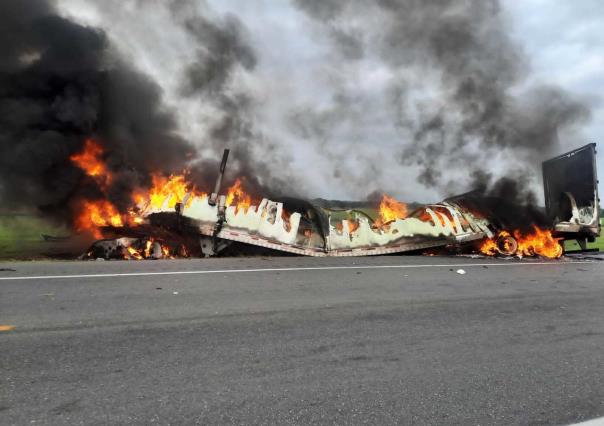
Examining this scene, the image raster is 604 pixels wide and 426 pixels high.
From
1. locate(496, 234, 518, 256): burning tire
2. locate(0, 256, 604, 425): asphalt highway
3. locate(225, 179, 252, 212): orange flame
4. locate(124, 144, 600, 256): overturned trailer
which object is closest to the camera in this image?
locate(0, 256, 604, 425): asphalt highway

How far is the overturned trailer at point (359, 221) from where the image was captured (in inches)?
457

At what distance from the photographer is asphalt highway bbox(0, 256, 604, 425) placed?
8.04ft

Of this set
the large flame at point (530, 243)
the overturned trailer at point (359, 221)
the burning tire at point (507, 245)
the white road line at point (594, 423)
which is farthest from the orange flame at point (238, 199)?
the white road line at point (594, 423)

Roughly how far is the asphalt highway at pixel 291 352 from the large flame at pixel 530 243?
649 cm

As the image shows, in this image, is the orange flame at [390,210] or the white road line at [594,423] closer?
the white road line at [594,423]

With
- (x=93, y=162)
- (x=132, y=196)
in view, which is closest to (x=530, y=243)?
(x=132, y=196)

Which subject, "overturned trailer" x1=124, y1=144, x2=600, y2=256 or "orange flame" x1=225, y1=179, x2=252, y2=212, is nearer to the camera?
"overturned trailer" x1=124, y1=144, x2=600, y2=256

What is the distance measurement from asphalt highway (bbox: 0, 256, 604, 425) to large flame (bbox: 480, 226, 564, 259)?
6.49 m

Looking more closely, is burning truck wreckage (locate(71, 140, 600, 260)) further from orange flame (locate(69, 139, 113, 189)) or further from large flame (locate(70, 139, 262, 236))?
orange flame (locate(69, 139, 113, 189))

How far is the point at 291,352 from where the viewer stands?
11.2 ft

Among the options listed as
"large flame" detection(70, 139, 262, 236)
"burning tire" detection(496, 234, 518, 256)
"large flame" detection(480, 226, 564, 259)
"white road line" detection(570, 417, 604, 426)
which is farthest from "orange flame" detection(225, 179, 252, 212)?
"white road line" detection(570, 417, 604, 426)

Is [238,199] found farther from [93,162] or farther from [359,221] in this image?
[93,162]

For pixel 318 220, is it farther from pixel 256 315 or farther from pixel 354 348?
pixel 354 348

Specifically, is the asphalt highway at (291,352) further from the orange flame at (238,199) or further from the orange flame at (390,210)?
the orange flame at (390,210)
